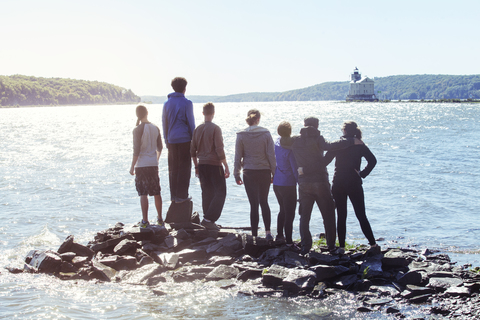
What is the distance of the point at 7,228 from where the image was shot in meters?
11.7

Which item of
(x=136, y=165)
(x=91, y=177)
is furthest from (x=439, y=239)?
(x=91, y=177)

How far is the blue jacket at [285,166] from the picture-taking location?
24.6 feet

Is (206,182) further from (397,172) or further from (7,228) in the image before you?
(397,172)

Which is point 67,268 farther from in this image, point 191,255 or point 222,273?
point 222,273

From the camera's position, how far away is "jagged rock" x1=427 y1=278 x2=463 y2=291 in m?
6.06

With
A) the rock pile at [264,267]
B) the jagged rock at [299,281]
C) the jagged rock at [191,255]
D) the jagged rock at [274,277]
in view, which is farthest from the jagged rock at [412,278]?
the jagged rock at [191,255]

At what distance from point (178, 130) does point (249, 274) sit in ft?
10.7

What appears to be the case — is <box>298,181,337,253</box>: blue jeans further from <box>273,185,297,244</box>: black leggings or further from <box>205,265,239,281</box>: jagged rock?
<box>205,265,239,281</box>: jagged rock

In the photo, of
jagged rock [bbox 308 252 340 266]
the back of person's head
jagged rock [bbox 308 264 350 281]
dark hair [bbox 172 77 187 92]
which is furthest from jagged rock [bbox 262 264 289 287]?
dark hair [bbox 172 77 187 92]

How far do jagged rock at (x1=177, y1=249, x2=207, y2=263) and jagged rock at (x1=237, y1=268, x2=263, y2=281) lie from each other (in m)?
1.14

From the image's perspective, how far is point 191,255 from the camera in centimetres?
781

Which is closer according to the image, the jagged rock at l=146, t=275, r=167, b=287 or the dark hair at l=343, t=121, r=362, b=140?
the jagged rock at l=146, t=275, r=167, b=287

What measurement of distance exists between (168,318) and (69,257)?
281cm

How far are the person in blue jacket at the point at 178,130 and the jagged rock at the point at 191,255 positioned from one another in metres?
1.61
